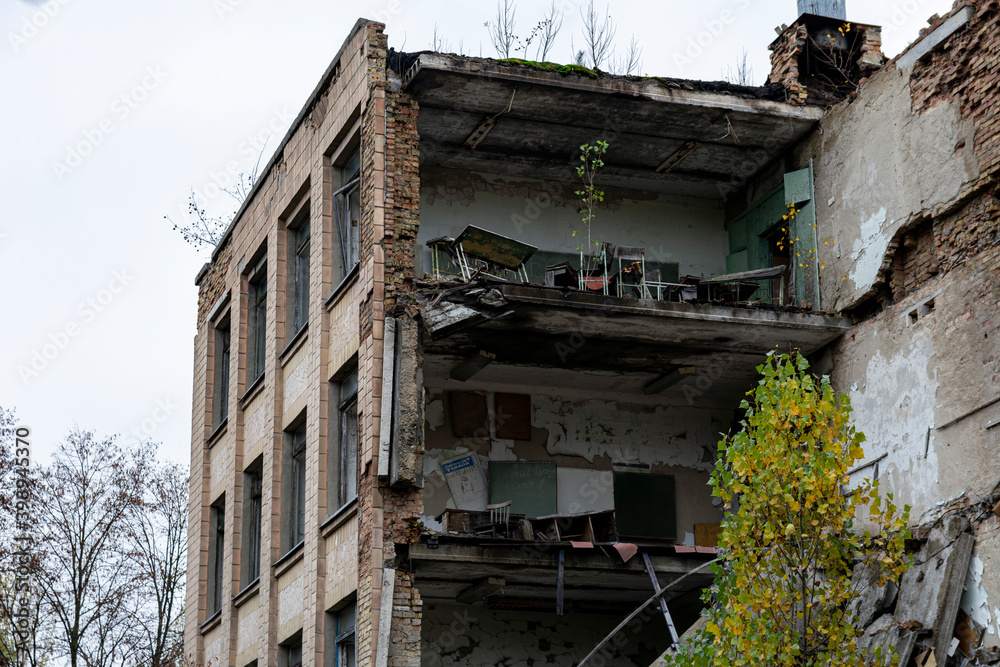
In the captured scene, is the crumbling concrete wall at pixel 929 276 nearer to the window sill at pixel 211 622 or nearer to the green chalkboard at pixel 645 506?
the green chalkboard at pixel 645 506

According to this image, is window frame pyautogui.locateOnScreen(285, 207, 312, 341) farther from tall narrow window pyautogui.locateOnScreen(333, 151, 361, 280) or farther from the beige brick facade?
tall narrow window pyautogui.locateOnScreen(333, 151, 361, 280)

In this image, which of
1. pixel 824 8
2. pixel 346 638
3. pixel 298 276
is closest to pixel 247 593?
pixel 346 638

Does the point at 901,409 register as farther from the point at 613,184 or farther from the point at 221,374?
the point at 221,374

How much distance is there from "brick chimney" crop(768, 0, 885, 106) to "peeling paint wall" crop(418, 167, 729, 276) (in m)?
2.80

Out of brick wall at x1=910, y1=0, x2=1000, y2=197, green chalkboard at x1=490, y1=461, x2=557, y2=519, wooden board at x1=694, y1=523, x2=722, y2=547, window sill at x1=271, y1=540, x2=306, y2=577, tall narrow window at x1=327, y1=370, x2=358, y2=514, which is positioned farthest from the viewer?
wooden board at x1=694, y1=523, x2=722, y2=547

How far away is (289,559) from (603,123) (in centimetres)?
807

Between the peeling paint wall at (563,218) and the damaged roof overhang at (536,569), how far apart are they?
4826 millimetres

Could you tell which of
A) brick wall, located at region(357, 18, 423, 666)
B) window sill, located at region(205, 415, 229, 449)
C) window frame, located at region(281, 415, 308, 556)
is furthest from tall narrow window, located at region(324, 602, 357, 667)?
window sill, located at region(205, 415, 229, 449)

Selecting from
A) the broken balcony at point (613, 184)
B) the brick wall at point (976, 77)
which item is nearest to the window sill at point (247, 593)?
the broken balcony at point (613, 184)

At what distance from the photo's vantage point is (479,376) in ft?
65.4

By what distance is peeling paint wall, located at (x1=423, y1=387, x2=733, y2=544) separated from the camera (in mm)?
19625

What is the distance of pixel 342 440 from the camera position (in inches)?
741

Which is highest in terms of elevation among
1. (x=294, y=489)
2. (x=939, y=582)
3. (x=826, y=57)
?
(x=826, y=57)

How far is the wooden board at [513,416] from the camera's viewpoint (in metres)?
19.9
